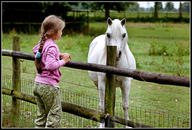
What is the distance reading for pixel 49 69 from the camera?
8.66 ft

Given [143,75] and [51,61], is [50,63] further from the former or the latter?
[143,75]

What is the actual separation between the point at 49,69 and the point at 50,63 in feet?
0.26

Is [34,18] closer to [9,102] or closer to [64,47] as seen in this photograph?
[64,47]

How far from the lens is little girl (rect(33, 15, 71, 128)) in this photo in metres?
2.70

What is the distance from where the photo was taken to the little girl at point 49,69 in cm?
270

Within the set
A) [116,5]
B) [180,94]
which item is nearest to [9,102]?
[180,94]

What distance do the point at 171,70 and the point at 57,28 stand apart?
6.80 metres

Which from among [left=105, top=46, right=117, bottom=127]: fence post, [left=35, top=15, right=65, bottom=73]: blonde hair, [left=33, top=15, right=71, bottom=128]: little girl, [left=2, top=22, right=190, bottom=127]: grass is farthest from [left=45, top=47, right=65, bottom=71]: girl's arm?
[left=105, top=46, right=117, bottom=127]: fence post

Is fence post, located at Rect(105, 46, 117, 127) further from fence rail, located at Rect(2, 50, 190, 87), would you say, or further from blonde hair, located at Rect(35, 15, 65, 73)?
blonde hair, located at Rect(35, 15, 65, 73)

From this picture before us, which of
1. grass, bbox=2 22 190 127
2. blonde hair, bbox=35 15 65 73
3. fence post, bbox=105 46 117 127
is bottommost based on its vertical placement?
grass, bbox=2 22 190 127

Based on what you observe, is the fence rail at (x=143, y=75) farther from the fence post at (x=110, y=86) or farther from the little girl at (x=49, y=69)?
the little girl at (x=49, y=69)

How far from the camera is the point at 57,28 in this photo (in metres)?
2.75

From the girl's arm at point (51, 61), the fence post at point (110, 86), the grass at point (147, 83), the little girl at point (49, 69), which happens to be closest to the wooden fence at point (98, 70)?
the fence post at point (110, 86)

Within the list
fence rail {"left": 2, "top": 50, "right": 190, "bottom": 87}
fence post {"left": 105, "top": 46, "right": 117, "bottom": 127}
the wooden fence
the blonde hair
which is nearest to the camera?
fence rail {"left": 2, "top": 50, "right": 190, "bottom": 87}
